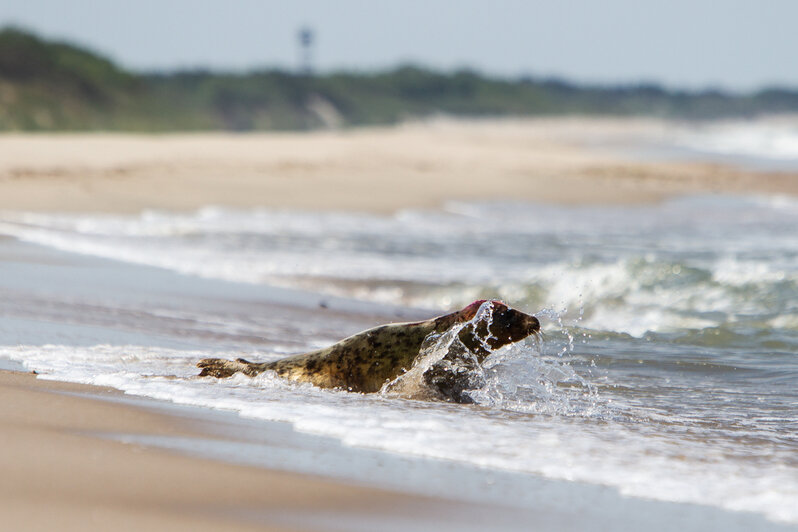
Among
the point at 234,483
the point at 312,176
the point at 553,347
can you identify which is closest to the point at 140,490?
the point at 234,483

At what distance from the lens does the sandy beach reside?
292 centimetres

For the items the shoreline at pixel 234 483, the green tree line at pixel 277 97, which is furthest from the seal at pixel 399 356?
the green tree line at pixel 277 97

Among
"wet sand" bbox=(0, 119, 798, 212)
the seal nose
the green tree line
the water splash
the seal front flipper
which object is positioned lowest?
the seal front flipper

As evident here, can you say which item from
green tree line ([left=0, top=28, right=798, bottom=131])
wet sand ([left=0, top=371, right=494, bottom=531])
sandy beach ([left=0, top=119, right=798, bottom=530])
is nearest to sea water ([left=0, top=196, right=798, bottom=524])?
sandy beach ([left=0, top=119, right=798, bottom=530])

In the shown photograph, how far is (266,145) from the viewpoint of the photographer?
2547cm

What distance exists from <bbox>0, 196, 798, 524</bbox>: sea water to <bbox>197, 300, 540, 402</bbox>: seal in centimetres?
10

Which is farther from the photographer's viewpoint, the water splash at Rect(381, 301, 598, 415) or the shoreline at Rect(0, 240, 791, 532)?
the water splash at Rect(381, 301, 598, 415)

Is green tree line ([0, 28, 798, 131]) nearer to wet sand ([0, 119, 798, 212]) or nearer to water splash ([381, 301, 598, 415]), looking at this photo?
wet sand ([0, 119, 798, 212])

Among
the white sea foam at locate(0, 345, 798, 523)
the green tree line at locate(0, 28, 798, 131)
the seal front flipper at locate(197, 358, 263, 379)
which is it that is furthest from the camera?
the green tree line at locate(0, 28, 798, 131)

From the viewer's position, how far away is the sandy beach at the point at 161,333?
9.57ft

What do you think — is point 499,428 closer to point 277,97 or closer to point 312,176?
point 312,176

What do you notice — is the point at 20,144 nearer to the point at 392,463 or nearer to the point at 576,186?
the point at 576,186

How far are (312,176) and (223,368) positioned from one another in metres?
14.0

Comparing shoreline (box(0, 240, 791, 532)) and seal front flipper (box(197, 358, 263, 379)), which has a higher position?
seal front flipper (box(197, 358, 263, 379))
